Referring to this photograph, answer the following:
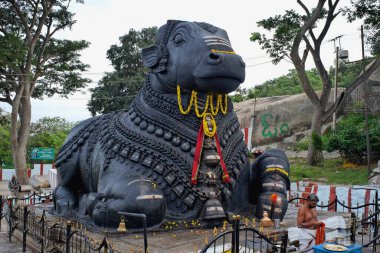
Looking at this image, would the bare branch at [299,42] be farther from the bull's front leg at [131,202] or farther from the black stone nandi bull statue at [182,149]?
the bull's front leg at [131,202]

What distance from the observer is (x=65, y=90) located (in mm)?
22359

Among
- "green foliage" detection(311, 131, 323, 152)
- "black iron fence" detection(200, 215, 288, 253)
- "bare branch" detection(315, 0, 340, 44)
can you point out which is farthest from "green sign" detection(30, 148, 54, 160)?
"black iron fence" detection(200, 215, 288, 253)

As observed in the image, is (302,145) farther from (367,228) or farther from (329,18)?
(367,228)

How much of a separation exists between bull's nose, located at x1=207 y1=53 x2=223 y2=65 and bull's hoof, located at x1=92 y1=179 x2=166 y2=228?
162cm

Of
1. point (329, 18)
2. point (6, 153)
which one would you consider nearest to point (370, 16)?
point (329, 18)

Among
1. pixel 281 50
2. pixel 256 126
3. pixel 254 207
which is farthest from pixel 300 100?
pixel 254 207

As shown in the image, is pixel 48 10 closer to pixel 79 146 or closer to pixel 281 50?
pixel 281 50

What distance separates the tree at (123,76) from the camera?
3064 centimetres

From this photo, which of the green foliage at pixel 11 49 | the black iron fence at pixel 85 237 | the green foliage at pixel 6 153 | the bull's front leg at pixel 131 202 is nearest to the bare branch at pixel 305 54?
the green foliage at pixel 11 49

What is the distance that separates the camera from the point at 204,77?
18.0 feet

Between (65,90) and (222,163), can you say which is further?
(65,90)

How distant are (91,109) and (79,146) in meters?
25.0

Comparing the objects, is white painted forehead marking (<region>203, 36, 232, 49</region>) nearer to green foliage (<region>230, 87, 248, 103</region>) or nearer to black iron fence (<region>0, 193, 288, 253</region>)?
black iron fence (<region>0, 193, 288, 253</region>)

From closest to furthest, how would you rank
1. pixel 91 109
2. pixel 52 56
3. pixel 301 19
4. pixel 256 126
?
1. pixel 301 19
2. pixel 52 56
3. pixel 256 126
4. pixel 91 109
